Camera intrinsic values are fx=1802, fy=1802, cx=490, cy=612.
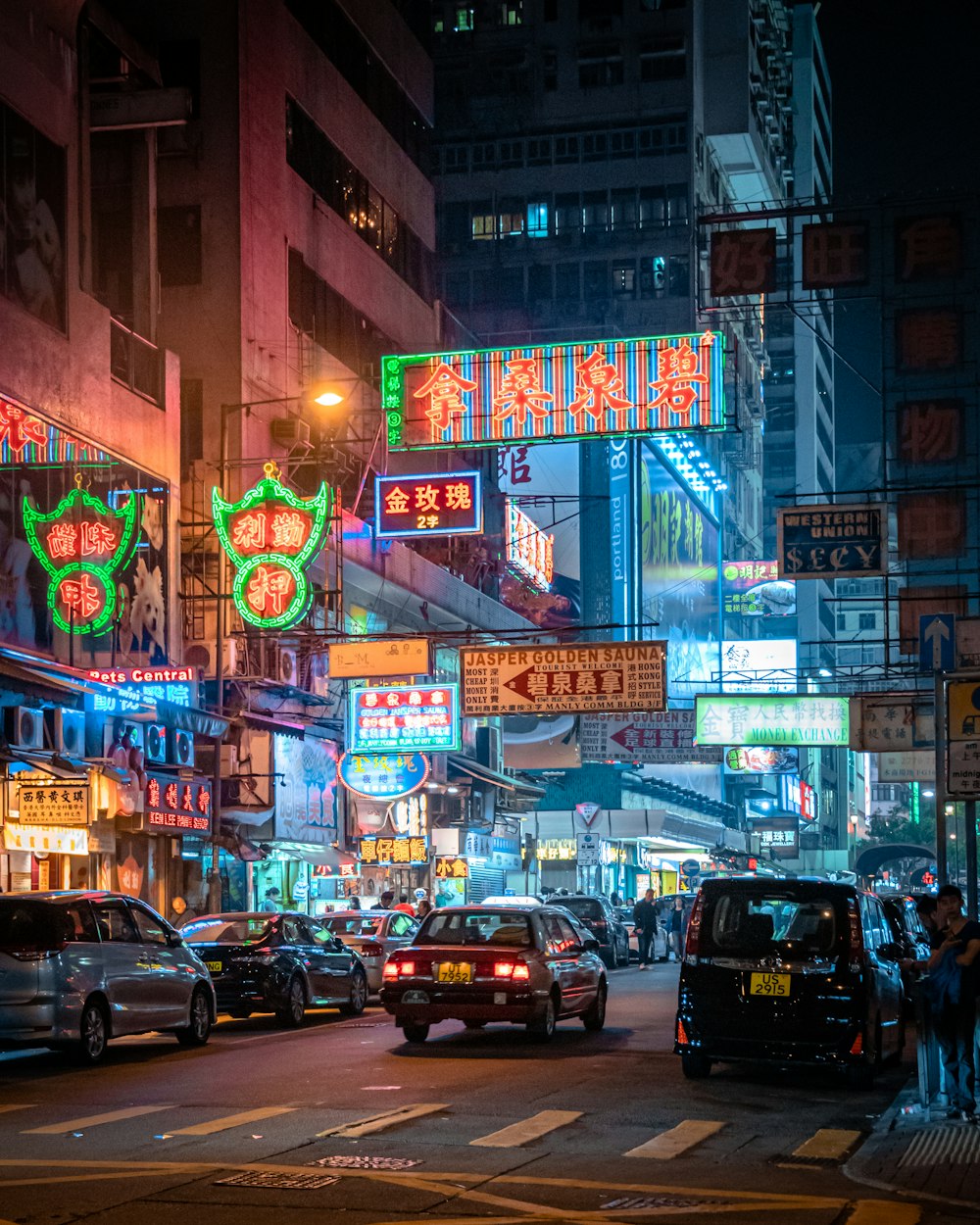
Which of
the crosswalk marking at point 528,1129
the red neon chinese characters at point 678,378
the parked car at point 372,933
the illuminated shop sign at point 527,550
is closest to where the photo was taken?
the crosswalk marking at point 528,1129

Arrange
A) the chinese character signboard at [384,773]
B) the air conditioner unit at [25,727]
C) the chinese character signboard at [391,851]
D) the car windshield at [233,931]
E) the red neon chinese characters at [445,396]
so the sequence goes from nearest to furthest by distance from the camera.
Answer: the car windshield at [233,931] → the air conditioner unit at [25,727] → the red neon chinese characters at [445,396] → the chinese character signboard at [384,773] → the chinese character signboard at [391,851]

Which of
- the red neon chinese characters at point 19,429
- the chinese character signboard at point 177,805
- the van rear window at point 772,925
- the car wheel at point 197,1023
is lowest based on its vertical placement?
the car wheel at point 197,1023

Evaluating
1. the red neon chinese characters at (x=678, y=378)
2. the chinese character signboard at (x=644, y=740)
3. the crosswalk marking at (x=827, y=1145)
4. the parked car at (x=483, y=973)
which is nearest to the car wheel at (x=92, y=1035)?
the parked car at (x=483, y=973)

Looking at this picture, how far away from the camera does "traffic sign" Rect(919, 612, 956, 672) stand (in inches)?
1081

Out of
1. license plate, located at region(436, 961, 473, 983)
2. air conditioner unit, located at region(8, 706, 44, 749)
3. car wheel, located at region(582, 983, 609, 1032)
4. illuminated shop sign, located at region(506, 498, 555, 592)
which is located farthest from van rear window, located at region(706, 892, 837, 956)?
illuminated shop sign, located at region(506, 498, 555, 592)

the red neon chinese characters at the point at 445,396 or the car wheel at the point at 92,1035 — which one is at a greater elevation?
the red neon chinese characters at the point at 445,396

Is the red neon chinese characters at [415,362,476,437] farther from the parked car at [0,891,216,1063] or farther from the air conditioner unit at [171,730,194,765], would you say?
the parked car at [0,891,216,1063]

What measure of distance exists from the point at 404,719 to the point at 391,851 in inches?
261

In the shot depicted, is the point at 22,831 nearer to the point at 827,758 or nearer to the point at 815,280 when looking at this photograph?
the point at 815,280

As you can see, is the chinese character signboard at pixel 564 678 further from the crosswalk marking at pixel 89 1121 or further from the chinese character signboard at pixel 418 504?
the crosswalk marking at pixel 89 1121

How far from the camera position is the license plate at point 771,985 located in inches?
599

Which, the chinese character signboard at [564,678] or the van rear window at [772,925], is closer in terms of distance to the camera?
the van rear window at [772,925]

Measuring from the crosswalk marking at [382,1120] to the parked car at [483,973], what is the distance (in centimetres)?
507

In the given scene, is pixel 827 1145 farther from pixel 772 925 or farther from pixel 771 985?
pixel 772 925
